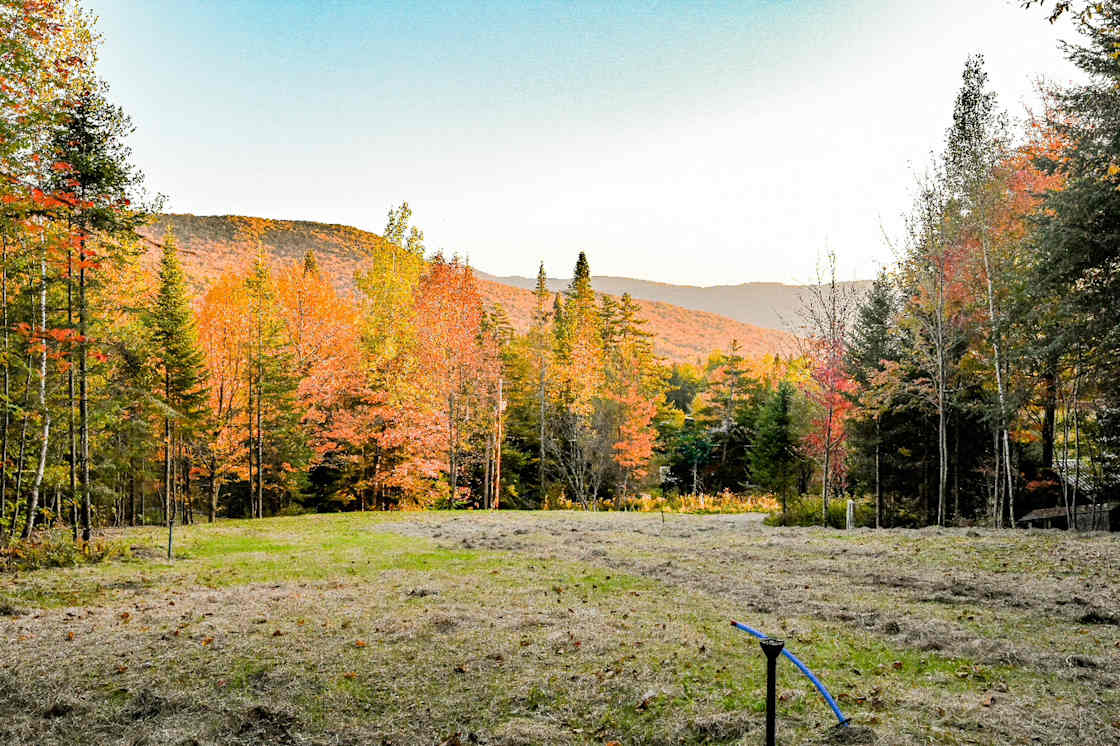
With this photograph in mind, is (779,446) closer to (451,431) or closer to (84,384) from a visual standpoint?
(451,431)

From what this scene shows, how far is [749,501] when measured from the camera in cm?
2819

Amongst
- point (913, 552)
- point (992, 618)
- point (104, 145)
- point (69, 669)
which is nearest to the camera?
point (69, 669)

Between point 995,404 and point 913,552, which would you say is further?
point 995,404

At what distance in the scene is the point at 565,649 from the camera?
19.0ft

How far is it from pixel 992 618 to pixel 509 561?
271 inches

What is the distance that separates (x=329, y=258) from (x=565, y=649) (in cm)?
6739

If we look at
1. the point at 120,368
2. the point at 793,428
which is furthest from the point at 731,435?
the point at 120,368

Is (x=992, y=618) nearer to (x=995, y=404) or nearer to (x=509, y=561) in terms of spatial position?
(x=509, y=561)

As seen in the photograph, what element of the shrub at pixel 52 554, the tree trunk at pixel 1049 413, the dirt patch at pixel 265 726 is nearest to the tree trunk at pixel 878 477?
the tree trunk at pixel 1049 413

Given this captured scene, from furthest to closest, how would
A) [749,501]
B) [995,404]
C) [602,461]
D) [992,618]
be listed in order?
1. [602,461]
2. [749,501]
3. [995,404]
4. [992,618]

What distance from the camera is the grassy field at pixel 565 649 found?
4.29 m

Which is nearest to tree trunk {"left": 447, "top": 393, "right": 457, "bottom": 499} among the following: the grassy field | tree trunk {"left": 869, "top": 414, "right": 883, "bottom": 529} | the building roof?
tree trunk {"left": 869, "top": 414, "right": 883, "bottom": 529}

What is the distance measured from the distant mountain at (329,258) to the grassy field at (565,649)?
19.9 m

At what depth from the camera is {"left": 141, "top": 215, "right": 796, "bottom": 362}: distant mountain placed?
47147 mm
